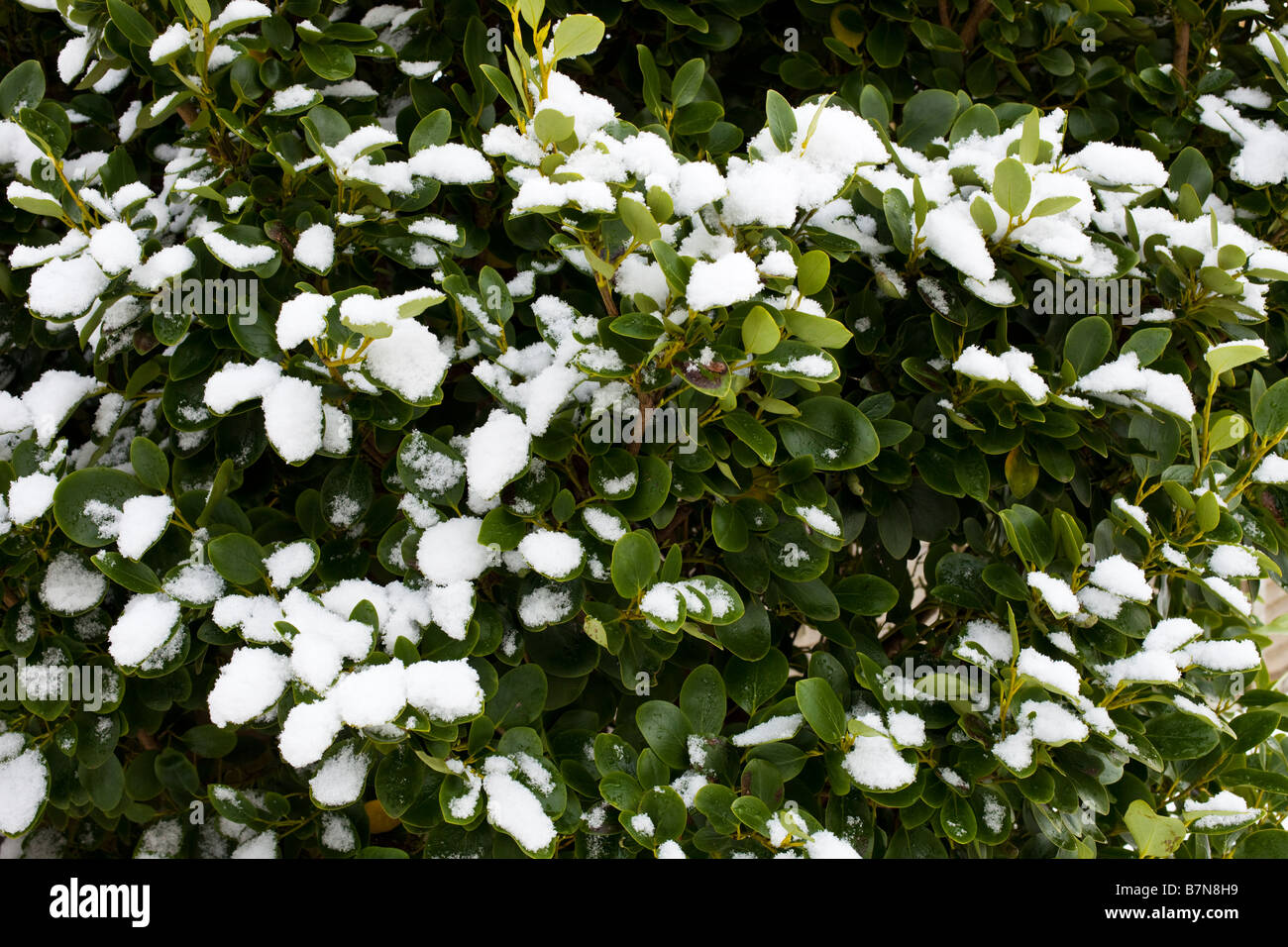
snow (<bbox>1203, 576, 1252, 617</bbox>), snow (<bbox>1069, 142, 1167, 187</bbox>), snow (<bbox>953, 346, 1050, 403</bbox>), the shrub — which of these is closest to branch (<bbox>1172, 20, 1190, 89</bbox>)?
the shrub

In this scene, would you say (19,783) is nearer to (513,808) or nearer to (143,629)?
(143,629)

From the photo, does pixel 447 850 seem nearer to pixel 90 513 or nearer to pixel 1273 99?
Answer: pixel 90 513

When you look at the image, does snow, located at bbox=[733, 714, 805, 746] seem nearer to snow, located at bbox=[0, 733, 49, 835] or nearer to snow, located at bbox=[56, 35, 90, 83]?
snow, located at bbox=[0, 733, 49, 835]

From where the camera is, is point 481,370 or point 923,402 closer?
point 481,370

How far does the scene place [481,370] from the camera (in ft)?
3.83

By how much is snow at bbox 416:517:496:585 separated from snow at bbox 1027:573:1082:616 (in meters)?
0.67

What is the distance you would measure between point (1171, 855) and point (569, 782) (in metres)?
0.82

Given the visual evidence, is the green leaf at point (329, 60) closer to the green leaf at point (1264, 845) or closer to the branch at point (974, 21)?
the branch at point (974, 21)

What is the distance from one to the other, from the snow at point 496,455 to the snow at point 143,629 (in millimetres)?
384

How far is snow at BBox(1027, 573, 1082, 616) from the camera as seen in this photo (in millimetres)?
1188

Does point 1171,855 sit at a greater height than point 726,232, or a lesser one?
lesser

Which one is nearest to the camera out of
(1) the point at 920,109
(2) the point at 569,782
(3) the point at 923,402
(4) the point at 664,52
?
(2) the point at 569,782

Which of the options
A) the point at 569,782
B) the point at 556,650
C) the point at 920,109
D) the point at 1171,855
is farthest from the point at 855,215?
the point at 1171,855
